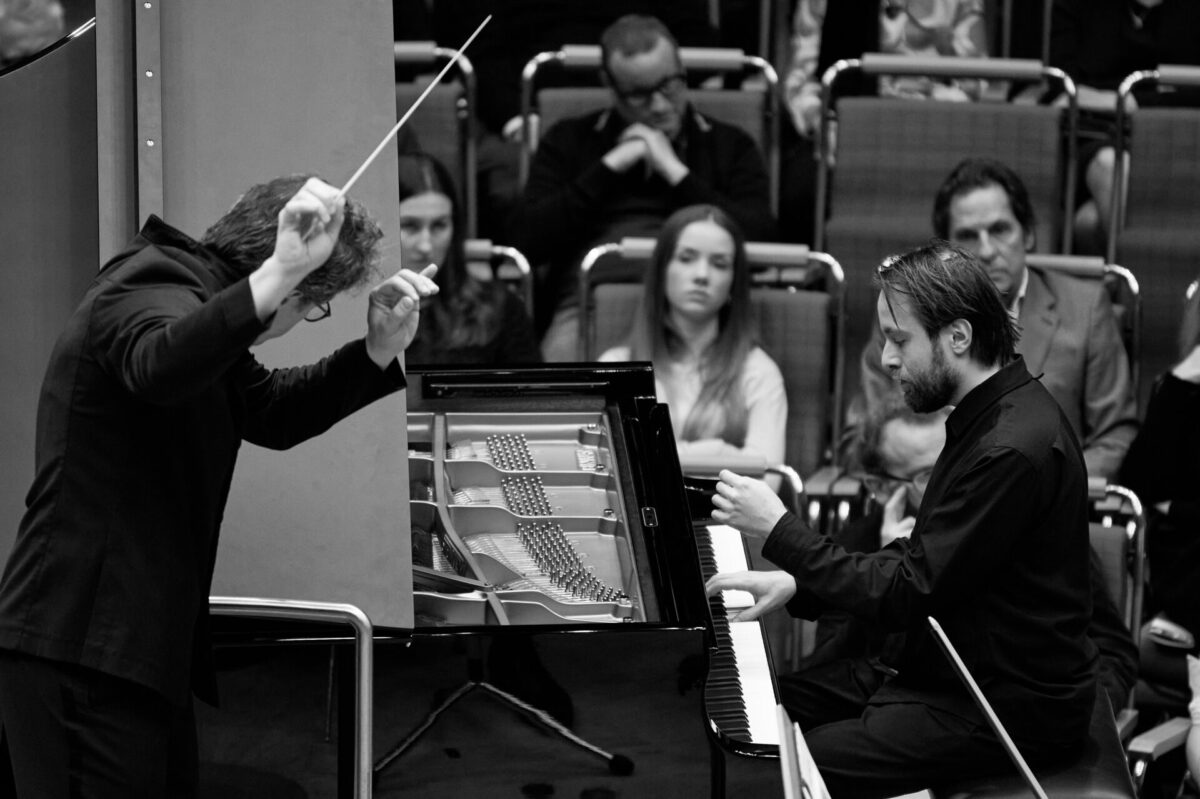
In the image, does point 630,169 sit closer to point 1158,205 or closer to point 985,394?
point 1158,205

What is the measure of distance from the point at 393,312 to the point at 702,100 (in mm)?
2668

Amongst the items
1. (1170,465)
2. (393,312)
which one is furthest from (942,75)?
(393,312)

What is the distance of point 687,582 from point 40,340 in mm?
999

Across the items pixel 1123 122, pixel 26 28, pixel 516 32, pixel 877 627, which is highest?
pixel 26 28

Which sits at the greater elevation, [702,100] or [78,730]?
[702,100]

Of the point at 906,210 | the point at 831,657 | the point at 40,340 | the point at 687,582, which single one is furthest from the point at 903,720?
the point at 906,210

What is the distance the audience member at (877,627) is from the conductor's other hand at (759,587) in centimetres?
15

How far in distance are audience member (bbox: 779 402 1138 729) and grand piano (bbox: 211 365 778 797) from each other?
30 centimetres

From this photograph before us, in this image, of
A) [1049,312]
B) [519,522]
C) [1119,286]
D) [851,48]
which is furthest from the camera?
[851,48]

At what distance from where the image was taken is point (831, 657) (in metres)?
3.21

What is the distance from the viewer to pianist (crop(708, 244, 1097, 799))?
2395 mm

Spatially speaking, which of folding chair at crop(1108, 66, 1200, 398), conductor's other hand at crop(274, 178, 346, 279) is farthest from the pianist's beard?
folding chair at crop(1108, 66, 1200, 398)

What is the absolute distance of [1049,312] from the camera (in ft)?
13.0

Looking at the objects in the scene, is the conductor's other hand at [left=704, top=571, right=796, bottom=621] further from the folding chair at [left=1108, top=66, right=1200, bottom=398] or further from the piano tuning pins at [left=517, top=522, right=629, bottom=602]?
the folding chair at [left=1108, top=66, right=1200, bottom=398]
